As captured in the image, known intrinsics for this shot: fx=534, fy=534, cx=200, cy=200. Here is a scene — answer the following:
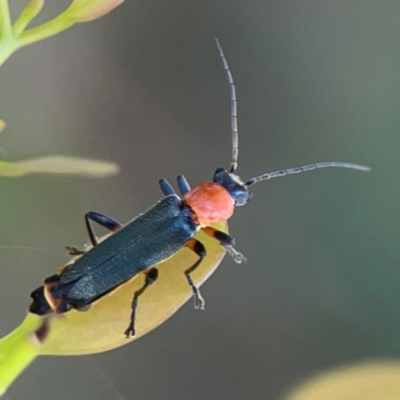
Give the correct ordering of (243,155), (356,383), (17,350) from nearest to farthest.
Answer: (17,350) → (356,383) → (243,155)

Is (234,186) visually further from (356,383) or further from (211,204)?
(356,383)

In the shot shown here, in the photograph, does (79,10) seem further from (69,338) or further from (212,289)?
(212,289)

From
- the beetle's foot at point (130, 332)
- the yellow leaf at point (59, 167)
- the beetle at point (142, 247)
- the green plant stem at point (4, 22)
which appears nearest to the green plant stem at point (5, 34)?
the green plant stem at point (4, 22)

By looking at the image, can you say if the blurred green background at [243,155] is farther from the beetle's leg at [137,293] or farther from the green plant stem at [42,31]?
the green plant stem at [42,31]

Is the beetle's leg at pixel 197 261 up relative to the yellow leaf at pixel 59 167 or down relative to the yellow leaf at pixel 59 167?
down

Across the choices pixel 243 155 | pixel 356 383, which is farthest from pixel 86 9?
pixel 356 383

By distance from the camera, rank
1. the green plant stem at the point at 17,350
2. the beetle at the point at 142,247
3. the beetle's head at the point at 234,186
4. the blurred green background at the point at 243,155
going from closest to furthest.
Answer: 1. the green plant stem at the point at 17,350
2. the beetle at the point at 142,247
3. the beetle's head at the point at 234,186
4. the blurred green background at the point at 243,155

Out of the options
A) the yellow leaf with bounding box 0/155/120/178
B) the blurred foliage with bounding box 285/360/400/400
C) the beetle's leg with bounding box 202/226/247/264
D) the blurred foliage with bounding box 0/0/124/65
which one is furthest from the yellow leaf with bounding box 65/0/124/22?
the blurred foliage with bounding box 285/360/400/400

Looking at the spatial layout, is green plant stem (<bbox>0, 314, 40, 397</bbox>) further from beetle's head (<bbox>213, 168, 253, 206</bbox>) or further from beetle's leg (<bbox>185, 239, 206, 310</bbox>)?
beetle's head (<bbox>213, 168, 253, 206</bbox>)

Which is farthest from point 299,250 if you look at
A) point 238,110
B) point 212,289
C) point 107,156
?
point 107,156
